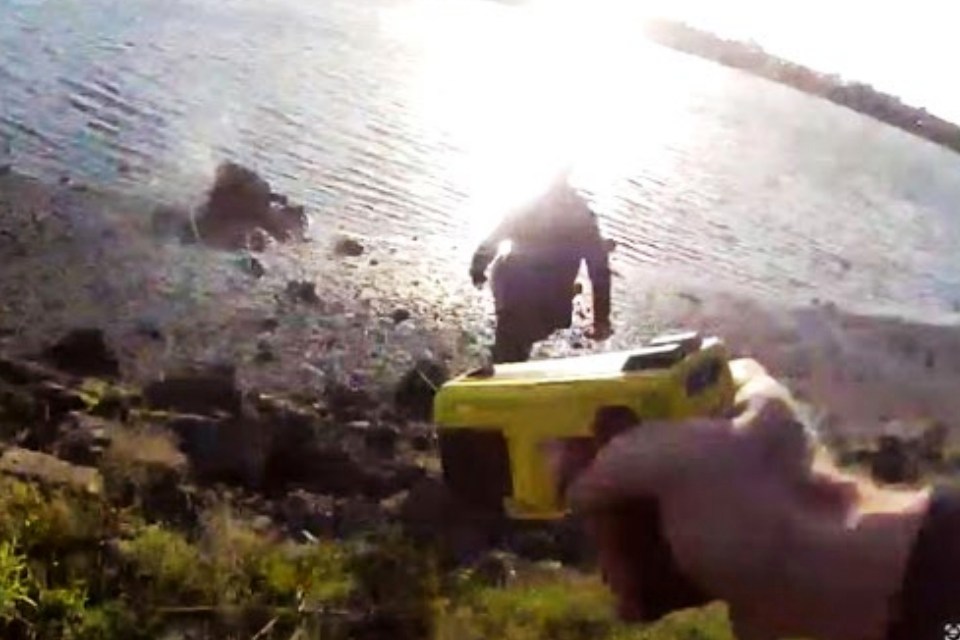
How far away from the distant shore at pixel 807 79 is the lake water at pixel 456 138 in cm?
125

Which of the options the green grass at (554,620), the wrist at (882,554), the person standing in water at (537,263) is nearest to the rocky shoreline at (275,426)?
the green grass at (554,620)

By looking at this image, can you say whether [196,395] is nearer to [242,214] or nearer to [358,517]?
[358,517]

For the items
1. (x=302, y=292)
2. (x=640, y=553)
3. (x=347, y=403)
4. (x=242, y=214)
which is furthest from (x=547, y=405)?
(x=242, y=214)

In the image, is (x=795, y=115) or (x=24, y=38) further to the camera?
(x=795, y=115)

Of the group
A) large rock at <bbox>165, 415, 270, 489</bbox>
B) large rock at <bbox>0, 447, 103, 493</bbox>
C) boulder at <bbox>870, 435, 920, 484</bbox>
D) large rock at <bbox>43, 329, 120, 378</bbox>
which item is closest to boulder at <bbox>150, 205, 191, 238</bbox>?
large rock at <bbox>43, 329, 120, 378</bbox>

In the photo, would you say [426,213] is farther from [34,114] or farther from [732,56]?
[732,56]

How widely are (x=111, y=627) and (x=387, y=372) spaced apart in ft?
26.4

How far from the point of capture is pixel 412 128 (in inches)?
788

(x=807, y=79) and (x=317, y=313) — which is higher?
(x=807, y=79)

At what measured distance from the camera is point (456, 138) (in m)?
19.9

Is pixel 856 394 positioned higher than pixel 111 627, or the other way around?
pixel 111 627

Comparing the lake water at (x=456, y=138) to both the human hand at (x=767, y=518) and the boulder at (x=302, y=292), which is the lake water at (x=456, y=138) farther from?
the human hand at (x=767, y=518)

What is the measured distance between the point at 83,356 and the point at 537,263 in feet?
12.6

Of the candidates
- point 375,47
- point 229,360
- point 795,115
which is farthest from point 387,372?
point 795,115
